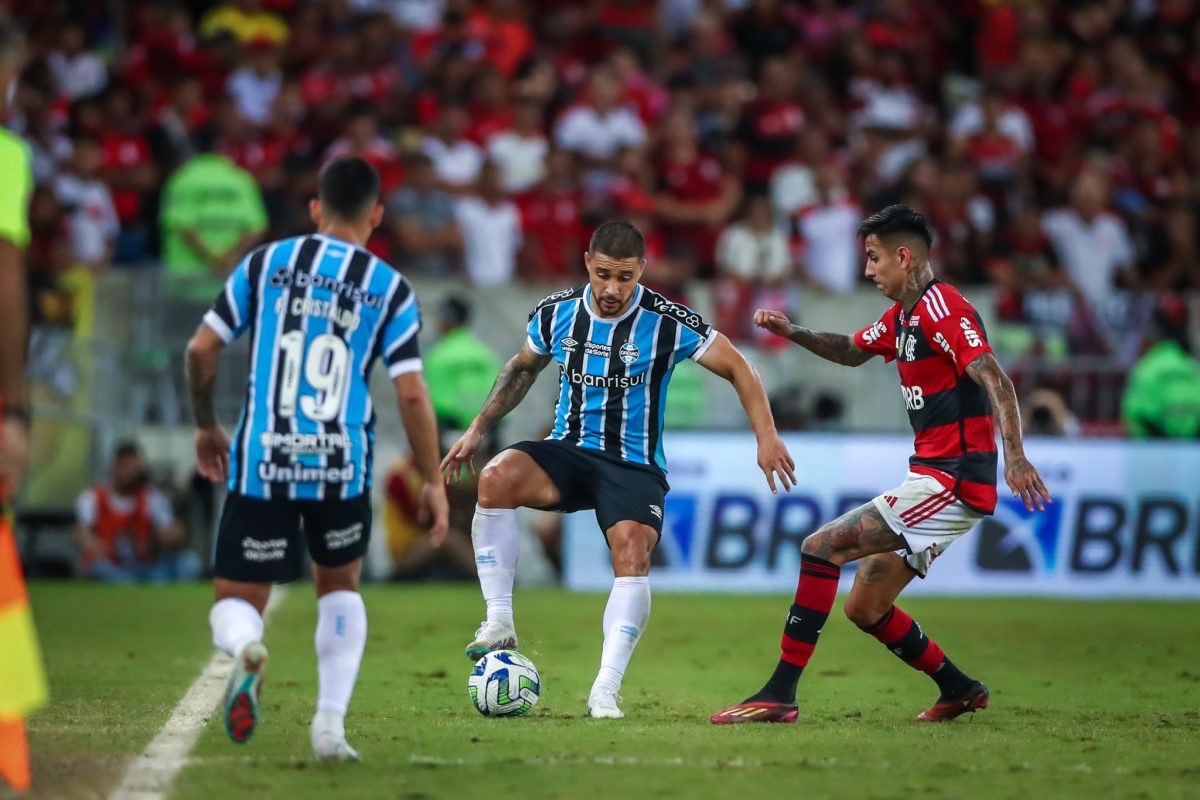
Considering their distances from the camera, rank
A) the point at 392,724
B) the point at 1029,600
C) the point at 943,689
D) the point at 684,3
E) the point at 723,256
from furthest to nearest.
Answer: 1. the point at 684,3
2. the point at 723,256
3. the point at 1029,600
4. the point at 943,689
5. the point at 392,724

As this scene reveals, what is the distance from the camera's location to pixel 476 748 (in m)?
6.56

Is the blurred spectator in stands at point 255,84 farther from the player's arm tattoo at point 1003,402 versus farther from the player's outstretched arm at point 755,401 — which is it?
the player's arm tattoo at point 1003,402

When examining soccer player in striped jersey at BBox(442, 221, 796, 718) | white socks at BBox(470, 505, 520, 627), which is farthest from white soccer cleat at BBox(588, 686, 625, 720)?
white socks at BBox(470, 505, 520, 627)

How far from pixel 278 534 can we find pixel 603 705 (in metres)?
1.98

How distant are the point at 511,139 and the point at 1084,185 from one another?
22.0ft

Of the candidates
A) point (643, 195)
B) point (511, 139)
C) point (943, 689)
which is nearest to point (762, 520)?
point (643, 195)

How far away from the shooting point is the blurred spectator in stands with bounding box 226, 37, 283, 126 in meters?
18.3

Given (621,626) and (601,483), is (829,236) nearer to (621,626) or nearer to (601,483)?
(601,483)

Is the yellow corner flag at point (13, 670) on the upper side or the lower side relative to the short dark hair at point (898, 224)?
lower

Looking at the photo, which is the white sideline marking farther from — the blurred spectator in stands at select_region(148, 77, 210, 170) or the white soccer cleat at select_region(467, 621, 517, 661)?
the blurred spectator in stands at select_region(148, 77, 210, 170)

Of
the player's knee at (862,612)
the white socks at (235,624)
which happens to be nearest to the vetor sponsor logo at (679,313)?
the player's knee at (862,612)

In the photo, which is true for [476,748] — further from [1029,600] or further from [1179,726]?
[1029,600]

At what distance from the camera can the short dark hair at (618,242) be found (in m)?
7.71

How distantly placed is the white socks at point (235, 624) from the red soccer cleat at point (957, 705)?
341 centimetres
